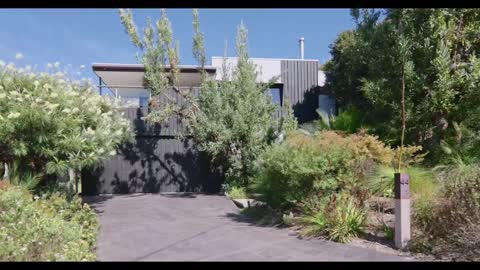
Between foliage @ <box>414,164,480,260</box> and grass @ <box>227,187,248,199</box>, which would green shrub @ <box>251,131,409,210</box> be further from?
grass @ <box>227,187,248,199</box>

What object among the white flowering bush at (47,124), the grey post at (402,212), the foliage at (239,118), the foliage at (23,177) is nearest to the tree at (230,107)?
the foliage at (239,118)

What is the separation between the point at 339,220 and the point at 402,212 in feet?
3.62

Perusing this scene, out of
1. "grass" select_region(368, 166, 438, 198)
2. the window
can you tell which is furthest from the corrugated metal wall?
"grass" select_region(368, 166, 438, 198)

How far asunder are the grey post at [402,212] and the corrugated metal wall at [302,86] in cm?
1166

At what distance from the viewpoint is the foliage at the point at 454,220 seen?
548 centimetres

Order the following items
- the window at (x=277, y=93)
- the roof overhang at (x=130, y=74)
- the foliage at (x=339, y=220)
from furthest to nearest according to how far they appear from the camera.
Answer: the window at (x=277, y=93)
the roof overhang at (x=130, y=74)
the foliage at (x=339, y=220)

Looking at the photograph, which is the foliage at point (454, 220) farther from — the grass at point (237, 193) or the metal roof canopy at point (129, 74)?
the metal roof canopy at point (129, 74)

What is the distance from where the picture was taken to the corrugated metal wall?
18.1m

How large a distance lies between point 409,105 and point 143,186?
9.73 meters

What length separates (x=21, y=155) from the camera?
8.38 meters

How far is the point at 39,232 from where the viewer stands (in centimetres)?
571

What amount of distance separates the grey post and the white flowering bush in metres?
5.94
